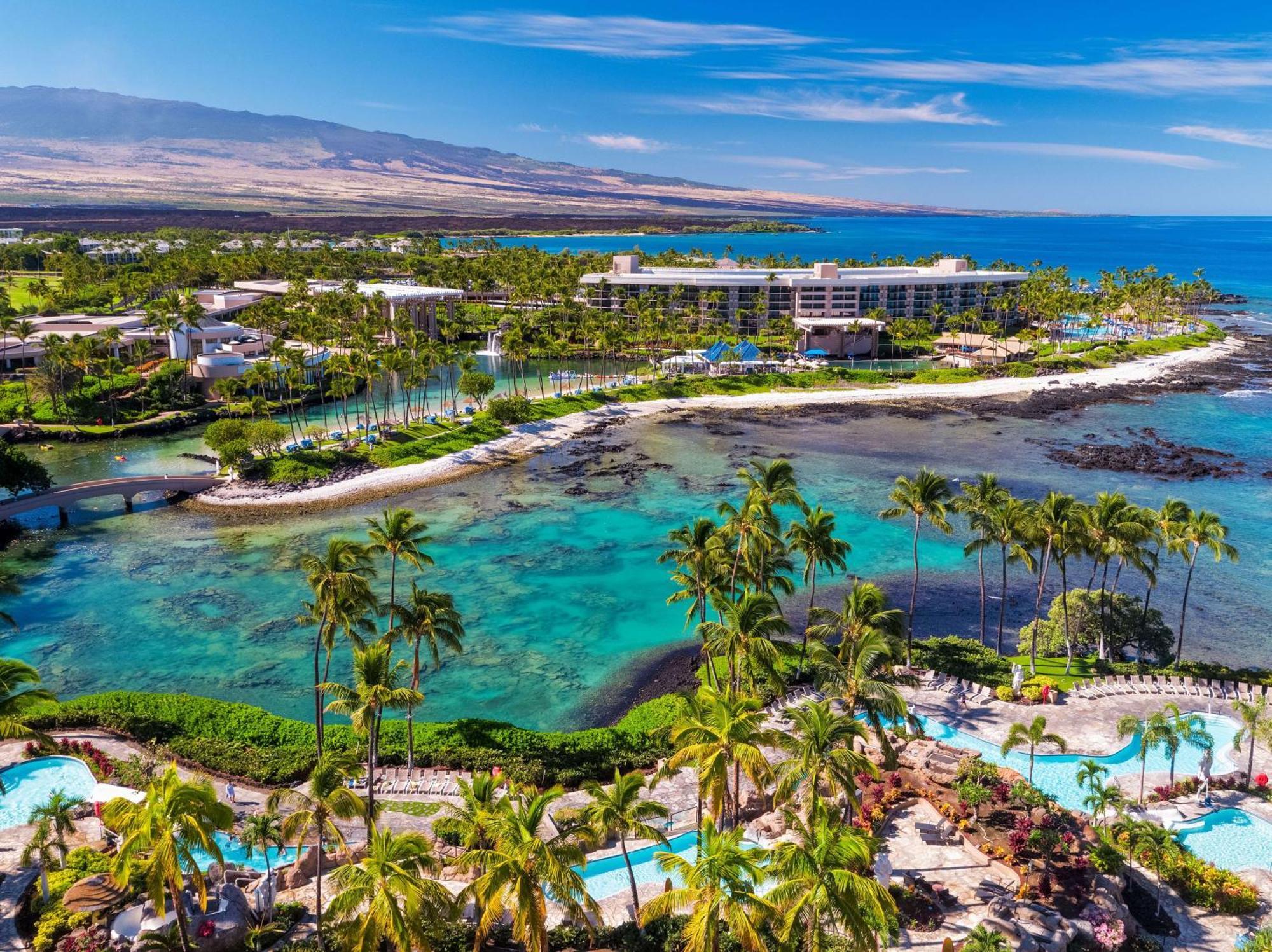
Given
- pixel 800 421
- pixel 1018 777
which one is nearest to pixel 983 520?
pixel 1018 777

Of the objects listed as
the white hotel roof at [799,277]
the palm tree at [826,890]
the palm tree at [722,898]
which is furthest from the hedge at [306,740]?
the white hotel roof at [799,277]

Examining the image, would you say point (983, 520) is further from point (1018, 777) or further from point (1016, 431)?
point (1016, 431)

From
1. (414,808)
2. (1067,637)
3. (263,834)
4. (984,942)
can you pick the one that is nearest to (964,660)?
(1067,637)

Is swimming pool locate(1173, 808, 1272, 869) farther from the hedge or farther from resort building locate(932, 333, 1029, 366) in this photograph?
resort building locate(932, 333, 1029, 366)

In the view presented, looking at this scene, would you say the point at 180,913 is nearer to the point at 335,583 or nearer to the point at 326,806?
the point at 326,806

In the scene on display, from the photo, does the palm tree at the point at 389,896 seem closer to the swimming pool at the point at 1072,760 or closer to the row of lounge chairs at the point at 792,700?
the row of lounge chairs at the point at 792,700

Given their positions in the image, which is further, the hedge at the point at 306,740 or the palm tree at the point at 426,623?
the hedge at the point at 306,740
